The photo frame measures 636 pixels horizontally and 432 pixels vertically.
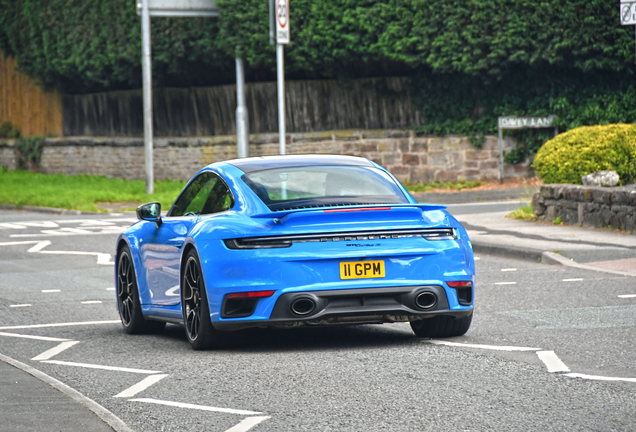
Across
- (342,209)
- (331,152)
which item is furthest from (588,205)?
(331,152)

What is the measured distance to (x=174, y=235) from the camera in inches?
333

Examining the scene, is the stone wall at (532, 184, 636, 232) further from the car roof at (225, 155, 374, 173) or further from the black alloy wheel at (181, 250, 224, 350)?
the black alloy wheel at (181, 250, 224, 350)

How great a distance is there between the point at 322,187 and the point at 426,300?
48.2 inches

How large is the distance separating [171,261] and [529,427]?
3858 millimetres

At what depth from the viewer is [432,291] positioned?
25.1 feet

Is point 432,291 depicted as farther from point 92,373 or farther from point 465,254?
Result: point 92,373

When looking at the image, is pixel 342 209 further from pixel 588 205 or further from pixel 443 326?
pixel 588 205

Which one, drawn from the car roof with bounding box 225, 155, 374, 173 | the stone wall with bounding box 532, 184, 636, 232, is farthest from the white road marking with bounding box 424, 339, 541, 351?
the stone wall with bounding box 532, 184, 636, 232

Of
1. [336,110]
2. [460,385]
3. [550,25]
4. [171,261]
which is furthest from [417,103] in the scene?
[460,385]

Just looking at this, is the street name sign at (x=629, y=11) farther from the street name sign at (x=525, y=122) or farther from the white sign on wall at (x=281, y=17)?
the street name sign at (x=525, y=122)

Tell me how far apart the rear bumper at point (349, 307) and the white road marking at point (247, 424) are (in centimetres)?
183

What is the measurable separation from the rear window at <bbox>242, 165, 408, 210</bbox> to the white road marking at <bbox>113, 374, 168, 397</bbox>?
62.6 inches

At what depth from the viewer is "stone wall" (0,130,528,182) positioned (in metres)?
27.9

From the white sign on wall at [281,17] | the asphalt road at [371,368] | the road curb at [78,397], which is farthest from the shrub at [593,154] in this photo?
the road curb at [78,397]
